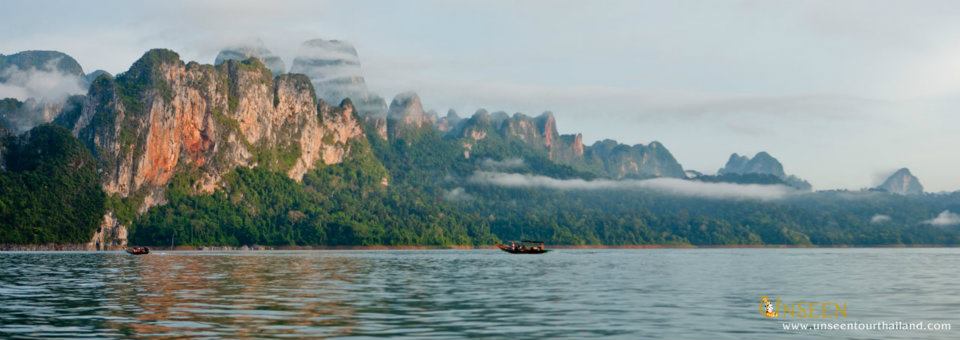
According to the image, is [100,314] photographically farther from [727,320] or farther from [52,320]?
[727,320]

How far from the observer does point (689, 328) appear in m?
49.7

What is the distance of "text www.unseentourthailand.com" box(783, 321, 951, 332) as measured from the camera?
162 feet

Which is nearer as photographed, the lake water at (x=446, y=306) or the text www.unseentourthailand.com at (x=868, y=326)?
the lake water at (x=446, y=306)

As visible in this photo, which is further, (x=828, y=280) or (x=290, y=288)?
(x=828, y=280)

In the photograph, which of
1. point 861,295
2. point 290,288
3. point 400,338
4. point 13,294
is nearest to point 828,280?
point 861,295

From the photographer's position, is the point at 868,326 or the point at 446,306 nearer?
the point at 868,326

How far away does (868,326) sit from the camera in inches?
2005

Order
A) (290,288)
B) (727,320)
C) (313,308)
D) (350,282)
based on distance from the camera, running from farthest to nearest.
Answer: (350,282) → (290,288) → (313,308) → (727,320)

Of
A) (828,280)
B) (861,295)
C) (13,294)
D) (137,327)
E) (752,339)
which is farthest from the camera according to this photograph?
(828,280)

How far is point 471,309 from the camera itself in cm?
6066

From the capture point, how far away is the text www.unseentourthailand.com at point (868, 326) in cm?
4941

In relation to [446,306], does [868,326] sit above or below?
below

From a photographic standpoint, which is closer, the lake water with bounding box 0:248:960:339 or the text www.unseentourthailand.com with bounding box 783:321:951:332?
the lake water with bounding box 0:248:960:339

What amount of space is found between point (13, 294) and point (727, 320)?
4968cm
